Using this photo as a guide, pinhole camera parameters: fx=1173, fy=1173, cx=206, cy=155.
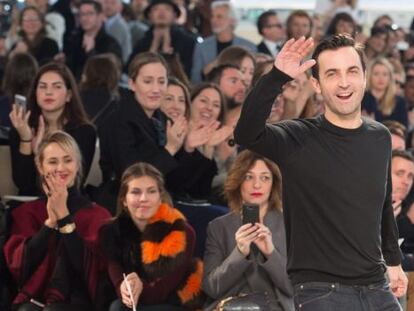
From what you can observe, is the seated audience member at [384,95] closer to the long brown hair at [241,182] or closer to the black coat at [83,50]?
the black coat at [83,50]

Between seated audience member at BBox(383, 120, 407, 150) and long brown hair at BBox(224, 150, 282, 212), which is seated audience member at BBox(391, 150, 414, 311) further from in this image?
long brown hair at BBox(224, 150, 282, 212)

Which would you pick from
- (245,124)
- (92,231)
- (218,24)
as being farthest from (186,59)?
(245,124)

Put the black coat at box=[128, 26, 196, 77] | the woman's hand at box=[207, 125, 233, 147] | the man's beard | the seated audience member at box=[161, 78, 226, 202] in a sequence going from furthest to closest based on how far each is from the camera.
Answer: the black coat at box=[128, 26, 196, 77] < the man's beard < the woman's hand at box=[207, 125, 233, 147] < the seated audience member at box=[161, 78, 226, 202]

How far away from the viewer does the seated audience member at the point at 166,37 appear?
11.1 m

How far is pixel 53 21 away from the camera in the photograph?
12.9 metres

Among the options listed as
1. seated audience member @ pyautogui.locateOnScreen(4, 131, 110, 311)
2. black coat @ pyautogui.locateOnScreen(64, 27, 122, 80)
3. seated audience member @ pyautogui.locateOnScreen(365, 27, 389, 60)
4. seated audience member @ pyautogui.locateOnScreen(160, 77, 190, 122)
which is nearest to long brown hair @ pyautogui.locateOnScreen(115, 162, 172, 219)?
seated audience member @ pyautogui.locateOnScreen(4, 131, 110, 311)

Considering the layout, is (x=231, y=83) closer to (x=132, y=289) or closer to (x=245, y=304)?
(x=132, y=289)

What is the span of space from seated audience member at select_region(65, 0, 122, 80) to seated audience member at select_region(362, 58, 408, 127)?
258cm

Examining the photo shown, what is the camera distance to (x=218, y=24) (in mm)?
11414

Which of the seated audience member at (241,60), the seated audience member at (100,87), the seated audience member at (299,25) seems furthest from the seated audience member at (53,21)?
the seated audience member at (241,60)

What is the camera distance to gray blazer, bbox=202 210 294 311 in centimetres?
639

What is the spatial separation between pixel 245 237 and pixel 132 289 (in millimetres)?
938

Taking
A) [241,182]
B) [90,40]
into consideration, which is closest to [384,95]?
[90,40]

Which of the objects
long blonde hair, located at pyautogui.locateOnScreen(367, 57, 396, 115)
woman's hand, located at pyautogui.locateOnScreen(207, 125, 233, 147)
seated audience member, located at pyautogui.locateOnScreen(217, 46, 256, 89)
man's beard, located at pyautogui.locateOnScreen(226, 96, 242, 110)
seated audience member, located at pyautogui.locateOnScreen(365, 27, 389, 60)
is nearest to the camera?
woman's hand, located at pyautogui.locateOnScreen(207, 125, 233, 147)
